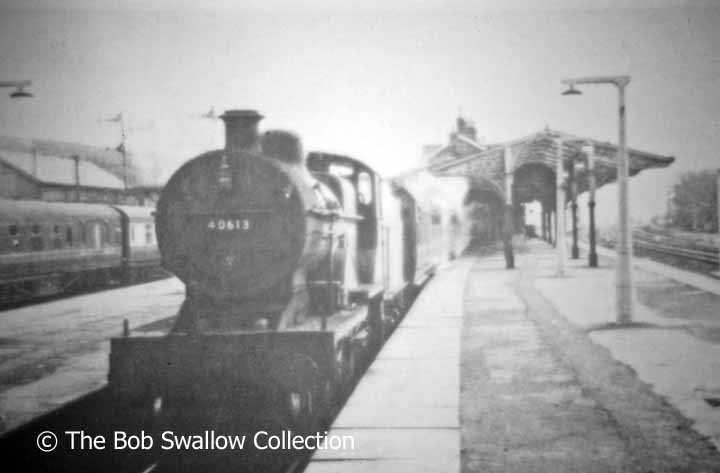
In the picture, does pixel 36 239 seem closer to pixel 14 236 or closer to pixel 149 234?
pixel 14 236

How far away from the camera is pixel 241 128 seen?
20.6ft

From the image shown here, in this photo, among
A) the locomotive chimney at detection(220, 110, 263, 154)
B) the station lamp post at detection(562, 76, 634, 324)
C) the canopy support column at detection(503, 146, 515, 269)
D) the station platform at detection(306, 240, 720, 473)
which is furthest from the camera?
the canopy support column at detection(503, 146, 515, 269)

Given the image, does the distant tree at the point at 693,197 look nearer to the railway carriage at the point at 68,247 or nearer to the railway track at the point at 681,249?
the railway track at the point at 681,249

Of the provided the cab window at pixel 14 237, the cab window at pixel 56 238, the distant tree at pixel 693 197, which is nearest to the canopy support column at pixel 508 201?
the distant tree at pixel 693 197

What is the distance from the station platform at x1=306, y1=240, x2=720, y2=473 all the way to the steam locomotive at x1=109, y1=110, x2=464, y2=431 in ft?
2.51

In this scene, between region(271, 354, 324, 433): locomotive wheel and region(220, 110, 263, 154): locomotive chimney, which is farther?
region(220, 110, 263, 154): locomotive chimney

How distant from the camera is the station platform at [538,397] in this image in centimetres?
484

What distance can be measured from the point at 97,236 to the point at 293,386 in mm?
14409

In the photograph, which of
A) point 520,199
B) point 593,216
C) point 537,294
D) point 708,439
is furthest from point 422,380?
point 520,199

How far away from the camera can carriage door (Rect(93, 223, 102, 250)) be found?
17719 mm

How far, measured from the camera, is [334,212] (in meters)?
6.67

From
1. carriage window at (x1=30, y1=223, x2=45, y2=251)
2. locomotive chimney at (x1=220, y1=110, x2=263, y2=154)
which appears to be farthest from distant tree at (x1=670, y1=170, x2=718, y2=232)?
carriage window at (x1=30, y1=223, x2=45, y2=251)

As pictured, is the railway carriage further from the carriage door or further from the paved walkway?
the paved walkway

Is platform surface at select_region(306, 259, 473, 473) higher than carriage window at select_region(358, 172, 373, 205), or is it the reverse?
carriage window at select_region(358, 172, 373, 205)
